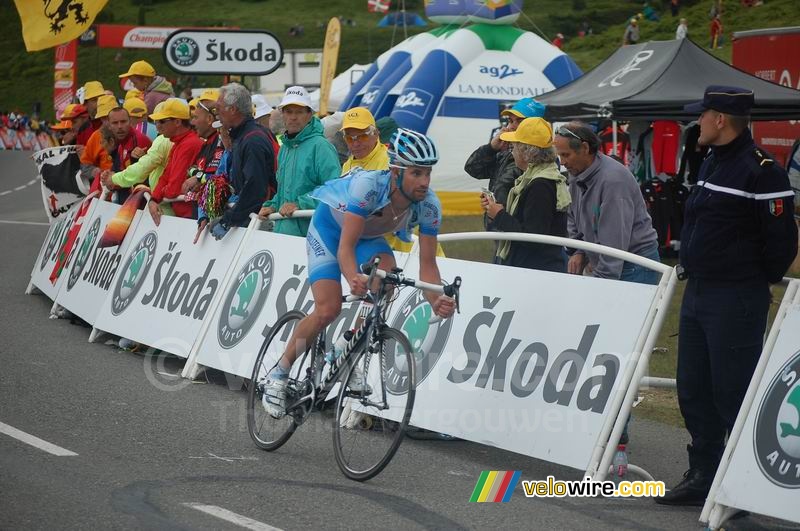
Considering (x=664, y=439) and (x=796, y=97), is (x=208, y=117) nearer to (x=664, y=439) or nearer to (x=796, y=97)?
(x=664, y=439)

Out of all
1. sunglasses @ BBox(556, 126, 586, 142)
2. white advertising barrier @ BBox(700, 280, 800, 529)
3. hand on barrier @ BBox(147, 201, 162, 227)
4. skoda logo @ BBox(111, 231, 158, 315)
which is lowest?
skoda logo @ BBox(111, 231, 158, 315)

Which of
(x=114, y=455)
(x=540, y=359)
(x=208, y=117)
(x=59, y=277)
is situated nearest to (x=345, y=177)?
(x=540, y=359)

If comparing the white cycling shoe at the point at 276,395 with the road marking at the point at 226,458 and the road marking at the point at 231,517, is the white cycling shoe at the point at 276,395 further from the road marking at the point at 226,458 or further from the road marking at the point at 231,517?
the road marking at the point at 231,517

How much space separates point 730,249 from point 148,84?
1068 cm

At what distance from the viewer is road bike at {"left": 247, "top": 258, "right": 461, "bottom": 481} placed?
20.5 feet

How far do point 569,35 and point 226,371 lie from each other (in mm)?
78953

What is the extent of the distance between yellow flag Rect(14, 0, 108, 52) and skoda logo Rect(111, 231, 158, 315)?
3.79 meters

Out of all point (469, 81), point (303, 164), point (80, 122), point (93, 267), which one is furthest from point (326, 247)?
point (469, 81)

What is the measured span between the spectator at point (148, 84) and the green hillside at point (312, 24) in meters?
34.9

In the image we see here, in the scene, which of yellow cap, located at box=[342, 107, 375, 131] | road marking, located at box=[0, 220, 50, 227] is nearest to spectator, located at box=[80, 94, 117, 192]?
yellow cap, located at box=[342, 107, 375, 131]

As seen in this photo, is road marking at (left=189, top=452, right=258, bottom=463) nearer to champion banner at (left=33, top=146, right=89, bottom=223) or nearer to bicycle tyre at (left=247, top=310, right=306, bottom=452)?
bicycle tyre at (left=247, top=310, right=306, bottom=452)

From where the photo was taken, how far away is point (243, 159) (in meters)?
9.77

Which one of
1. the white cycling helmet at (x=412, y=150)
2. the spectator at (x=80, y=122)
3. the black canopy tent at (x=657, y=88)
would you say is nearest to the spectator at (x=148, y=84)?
the spectator at (x=80, y=122)

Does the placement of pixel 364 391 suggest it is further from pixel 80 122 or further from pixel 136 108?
pixel 80 122
